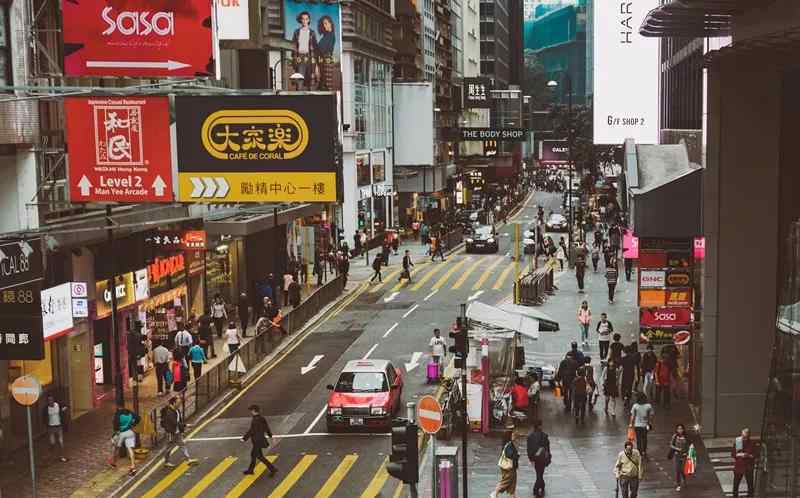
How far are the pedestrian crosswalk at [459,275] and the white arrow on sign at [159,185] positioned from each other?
89.6 ft

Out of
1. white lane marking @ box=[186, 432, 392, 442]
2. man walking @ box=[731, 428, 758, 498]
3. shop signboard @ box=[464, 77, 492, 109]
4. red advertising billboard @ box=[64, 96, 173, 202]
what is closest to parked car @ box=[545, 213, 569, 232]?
shop signboard @ box=[464, 77, 492, 109]

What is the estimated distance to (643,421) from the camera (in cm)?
2309

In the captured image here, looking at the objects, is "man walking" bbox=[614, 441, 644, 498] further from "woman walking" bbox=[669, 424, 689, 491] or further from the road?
the road

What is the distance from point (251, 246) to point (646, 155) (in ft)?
70.1

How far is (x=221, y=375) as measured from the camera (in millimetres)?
31188

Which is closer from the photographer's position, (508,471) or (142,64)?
(508,471)

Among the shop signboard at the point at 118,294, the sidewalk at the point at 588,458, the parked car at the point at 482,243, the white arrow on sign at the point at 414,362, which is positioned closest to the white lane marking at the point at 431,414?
the sidewalk at the point at 588,458

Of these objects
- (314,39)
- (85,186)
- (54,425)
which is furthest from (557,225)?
(85,186)

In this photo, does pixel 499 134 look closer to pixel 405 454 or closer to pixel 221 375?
pixel 221 375

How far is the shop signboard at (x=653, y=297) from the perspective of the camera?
2891 cm

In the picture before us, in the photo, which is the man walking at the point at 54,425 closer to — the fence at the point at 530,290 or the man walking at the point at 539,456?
the man walking at the point at 539,456

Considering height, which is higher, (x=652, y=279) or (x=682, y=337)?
(x=652, y=279)

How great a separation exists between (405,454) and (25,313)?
9768 millimetres

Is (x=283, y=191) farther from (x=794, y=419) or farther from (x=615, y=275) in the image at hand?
(x=615, y=275)
